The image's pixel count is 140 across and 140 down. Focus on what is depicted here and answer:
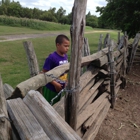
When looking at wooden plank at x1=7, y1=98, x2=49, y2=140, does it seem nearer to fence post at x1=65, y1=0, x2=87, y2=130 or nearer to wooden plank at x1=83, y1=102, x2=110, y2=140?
fence post at x1=65, y1=0, x2=87, y2=130

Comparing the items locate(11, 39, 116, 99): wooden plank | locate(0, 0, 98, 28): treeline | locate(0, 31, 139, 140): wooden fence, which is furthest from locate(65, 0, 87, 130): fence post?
locate(0, 0, 98, 28): treeline

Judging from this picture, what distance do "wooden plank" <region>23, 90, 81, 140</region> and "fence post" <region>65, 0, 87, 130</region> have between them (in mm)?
430

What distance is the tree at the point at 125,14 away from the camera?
7.64 metres

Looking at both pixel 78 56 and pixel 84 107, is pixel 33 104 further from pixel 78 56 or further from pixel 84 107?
pixel 84 107

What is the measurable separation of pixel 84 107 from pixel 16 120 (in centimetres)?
205

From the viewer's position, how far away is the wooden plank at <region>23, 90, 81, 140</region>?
1.15m

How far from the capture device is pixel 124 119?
13.0ft

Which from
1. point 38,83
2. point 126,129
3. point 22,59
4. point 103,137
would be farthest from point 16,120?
point 22,59

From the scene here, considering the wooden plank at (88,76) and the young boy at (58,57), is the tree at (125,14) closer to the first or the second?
the wooden plank at (88,76)

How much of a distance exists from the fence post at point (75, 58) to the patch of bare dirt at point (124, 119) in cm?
161

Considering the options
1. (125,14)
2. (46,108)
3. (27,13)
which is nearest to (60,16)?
(27,13)

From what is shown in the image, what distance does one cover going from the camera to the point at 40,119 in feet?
4.25

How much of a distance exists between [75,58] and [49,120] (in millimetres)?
628

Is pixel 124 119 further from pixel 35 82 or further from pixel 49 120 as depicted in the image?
pixel 49 120
